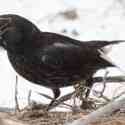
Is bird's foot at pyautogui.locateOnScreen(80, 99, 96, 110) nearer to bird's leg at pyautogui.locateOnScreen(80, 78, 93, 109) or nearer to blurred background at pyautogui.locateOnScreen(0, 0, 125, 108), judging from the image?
bird's leg at pyautogui.locateOnScreen(80, 78, 93, 109)

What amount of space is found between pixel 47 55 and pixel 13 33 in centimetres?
14

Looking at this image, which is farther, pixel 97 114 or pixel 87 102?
pixel 87 102

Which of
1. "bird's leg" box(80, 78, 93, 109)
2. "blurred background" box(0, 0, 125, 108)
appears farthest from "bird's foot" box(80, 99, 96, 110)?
"blurred background" box(0, 0, 125, 108)

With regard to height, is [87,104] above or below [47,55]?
below

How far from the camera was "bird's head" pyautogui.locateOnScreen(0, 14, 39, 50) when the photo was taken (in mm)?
3107

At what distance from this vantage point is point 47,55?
312 centimetres

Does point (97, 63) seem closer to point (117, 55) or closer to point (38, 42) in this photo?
point (38, 42)

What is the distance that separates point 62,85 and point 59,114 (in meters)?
0.10

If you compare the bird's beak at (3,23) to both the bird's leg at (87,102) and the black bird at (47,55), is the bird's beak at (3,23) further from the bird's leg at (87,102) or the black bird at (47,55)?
the bird's leg at (87,102)

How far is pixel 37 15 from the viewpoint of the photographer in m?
6.03

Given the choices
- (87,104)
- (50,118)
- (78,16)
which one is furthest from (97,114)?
(78,16)

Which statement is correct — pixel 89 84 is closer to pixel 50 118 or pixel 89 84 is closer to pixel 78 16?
pixel 50 118

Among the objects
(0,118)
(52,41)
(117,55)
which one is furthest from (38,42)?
(117,55)

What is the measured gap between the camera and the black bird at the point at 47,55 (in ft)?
10.2
